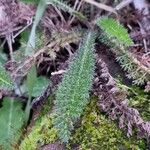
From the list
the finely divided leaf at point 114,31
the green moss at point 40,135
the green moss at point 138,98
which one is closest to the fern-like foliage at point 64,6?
the finely divided leaf at point 114,31

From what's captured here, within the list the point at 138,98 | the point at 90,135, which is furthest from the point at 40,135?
the point at 138,98

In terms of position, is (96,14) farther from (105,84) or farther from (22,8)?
(105,84)

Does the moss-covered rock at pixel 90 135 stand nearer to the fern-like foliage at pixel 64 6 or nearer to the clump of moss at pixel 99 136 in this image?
the clump of moss at pixel 99 136

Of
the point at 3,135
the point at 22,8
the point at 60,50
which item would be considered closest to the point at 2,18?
the point at 22,8

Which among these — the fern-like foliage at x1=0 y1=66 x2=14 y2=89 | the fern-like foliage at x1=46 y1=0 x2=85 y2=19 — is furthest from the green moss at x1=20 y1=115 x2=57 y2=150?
the fern-like foliage at x1=46 y1=0 x2=85 y2=19

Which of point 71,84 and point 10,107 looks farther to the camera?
point 10,107

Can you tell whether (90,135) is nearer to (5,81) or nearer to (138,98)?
(138,98)
